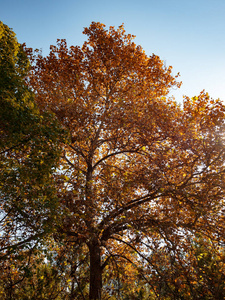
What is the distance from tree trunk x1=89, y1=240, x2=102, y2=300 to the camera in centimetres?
719

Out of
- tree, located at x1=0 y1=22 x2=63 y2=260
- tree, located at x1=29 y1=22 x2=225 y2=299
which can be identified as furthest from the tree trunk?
tree, located at x1=0 y1=22 x2=63 y2=260

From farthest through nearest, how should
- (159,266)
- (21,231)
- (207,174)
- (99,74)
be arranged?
(99,74) < (207,174) < (159,266) < (21,231)

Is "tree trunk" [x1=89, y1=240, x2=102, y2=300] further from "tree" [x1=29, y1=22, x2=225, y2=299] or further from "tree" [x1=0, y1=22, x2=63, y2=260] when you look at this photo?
"tree" [x1=0, y1=22, x2=63, y2=260]

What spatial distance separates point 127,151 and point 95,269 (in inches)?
190

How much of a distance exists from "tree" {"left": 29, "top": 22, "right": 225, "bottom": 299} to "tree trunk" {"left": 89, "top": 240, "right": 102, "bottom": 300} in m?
0.03

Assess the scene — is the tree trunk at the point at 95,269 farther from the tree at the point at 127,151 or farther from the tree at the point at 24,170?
the tree at the point at 24,170

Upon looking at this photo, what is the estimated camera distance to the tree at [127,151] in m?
6.83

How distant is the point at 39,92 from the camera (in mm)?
10875

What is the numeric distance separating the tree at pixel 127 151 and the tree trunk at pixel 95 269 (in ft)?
0.11

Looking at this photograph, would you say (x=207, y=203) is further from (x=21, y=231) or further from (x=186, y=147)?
(x=21, y=231)

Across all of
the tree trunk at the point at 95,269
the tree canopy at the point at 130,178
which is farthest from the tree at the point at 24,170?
the tree trunk at the point at 95,269

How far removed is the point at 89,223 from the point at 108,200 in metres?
0.93

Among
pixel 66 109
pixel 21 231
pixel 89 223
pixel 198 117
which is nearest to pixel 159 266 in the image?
pixel 89 223

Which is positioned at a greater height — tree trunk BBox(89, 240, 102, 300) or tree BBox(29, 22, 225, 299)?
tree BBox(29, 22, 225, 299)
